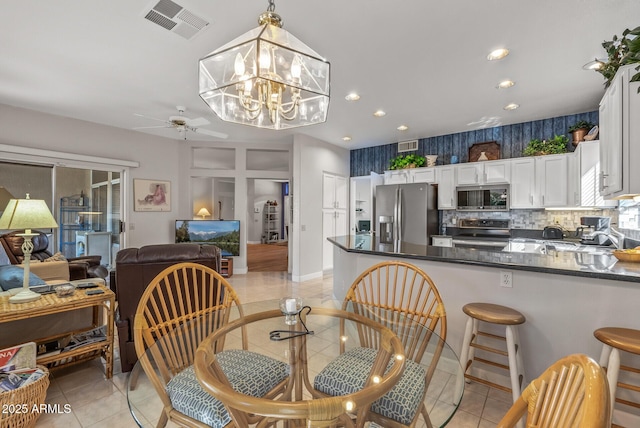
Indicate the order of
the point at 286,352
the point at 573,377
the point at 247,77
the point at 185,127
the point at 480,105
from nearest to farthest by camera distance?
1. the point at 573,377
2. the point at 286,352
3. the point at 247,77
4. the point at 480,105
5. the point at 185,127

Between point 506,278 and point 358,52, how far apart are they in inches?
88.6

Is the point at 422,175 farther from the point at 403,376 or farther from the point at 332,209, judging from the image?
the point at 403,376

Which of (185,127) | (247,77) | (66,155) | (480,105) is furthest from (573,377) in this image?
(66,155)

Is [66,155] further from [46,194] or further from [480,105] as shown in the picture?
[480,105]

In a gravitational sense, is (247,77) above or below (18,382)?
above

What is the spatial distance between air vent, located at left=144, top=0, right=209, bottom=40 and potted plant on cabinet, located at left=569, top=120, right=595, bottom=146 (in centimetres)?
479

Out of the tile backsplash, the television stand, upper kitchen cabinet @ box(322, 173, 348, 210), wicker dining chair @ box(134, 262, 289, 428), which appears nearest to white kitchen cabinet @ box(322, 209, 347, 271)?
upper kitchen cabinet @ box(322, 173, 348, 210)

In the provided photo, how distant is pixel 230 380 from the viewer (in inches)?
51.5

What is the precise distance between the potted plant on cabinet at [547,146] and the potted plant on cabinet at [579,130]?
0.45 ft

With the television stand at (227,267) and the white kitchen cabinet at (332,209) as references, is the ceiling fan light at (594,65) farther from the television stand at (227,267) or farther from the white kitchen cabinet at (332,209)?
the television stand at (227,267)

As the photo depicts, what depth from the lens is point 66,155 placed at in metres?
4.45

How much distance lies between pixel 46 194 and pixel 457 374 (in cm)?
582

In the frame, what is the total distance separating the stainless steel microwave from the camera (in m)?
4.66

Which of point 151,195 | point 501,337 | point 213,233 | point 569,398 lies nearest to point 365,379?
point 569,398
